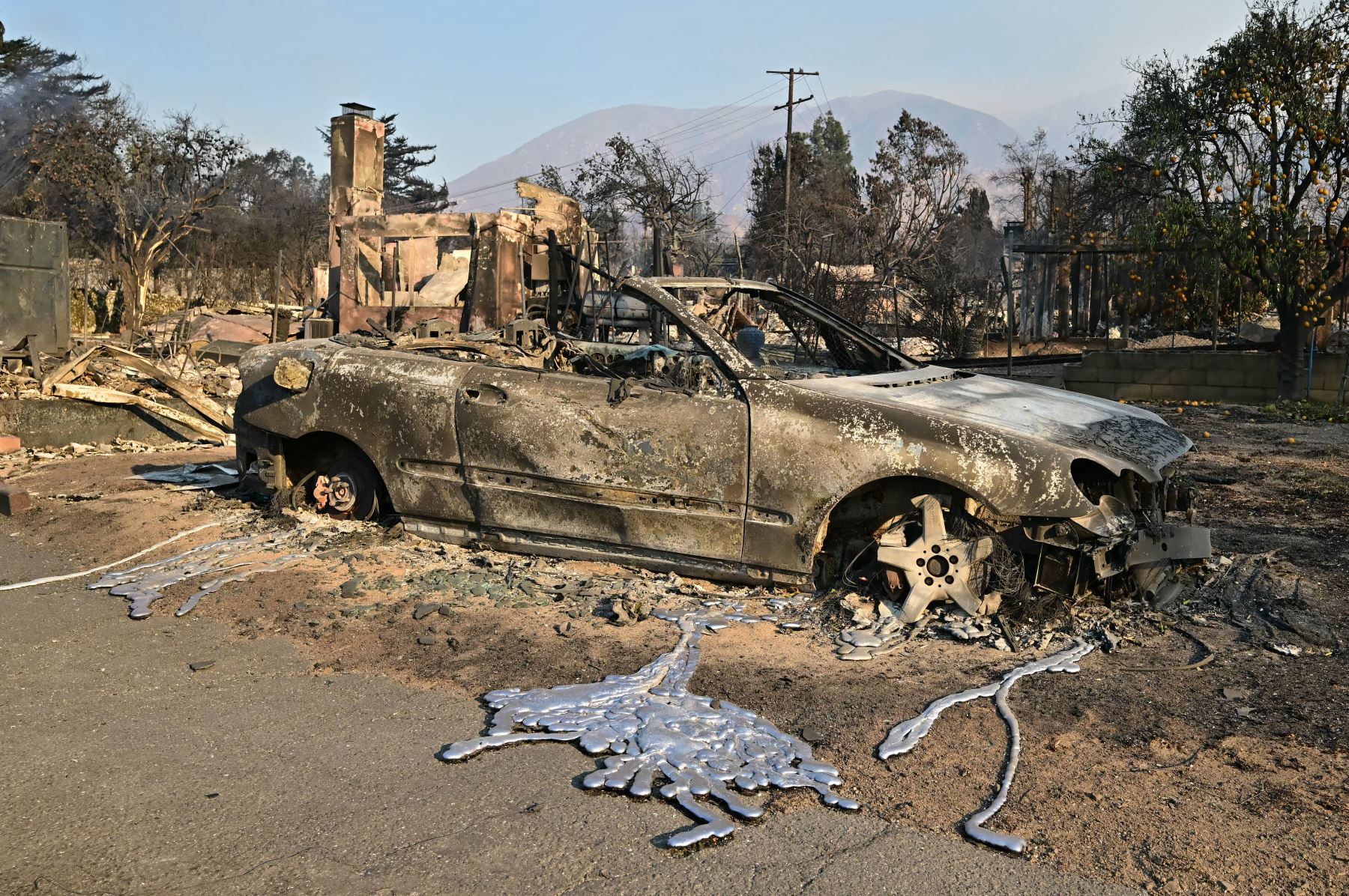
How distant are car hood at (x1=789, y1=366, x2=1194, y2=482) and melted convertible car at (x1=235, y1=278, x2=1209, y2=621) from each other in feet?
0.06

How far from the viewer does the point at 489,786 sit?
3.19 m

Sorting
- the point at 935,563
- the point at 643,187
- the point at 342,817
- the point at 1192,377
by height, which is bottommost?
the point at 342,817

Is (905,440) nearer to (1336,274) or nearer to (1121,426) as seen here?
(1121,426)

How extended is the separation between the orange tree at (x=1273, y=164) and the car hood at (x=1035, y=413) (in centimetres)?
1025

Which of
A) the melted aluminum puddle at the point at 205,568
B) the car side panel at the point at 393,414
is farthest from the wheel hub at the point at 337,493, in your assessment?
the car side panel at the point at 393,414

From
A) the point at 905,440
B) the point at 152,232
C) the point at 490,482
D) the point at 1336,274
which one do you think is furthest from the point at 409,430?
the point at 152,232

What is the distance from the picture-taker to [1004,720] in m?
3.69

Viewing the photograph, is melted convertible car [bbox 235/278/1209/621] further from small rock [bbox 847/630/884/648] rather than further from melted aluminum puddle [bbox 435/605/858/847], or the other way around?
melted aluminum puddle [bbox 435/605/858/847]

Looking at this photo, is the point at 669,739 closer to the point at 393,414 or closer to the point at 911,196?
the point at 393,414

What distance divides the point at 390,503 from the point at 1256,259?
497 inches

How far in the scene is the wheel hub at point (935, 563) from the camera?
15.3ft

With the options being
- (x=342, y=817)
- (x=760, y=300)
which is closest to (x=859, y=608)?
(x=760, y=300)

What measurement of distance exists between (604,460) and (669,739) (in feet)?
6.30

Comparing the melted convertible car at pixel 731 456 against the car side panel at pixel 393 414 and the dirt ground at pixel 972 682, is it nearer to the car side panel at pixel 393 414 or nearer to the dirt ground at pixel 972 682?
the car side panel at pixel 393 414
